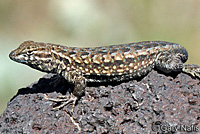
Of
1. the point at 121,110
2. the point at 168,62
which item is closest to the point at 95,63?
the point at 121,110

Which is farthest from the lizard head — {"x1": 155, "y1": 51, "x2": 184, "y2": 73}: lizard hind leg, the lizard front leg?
→ {"x1": 155, "y1": 51, "x2": 184, "y2": 73}: lizard hind leg

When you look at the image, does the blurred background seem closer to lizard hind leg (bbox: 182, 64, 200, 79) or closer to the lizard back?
lizard hind leg (bbox: 182, 64, 200, 79)

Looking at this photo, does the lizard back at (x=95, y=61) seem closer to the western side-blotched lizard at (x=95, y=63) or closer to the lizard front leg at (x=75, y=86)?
the western side-blotched lizard at (x=95, y=63)

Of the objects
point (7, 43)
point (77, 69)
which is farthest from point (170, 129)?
point (7, 43)

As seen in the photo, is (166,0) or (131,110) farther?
(166,0)

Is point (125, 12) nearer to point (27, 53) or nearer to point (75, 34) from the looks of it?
point (75, 34)

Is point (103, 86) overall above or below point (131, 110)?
above
